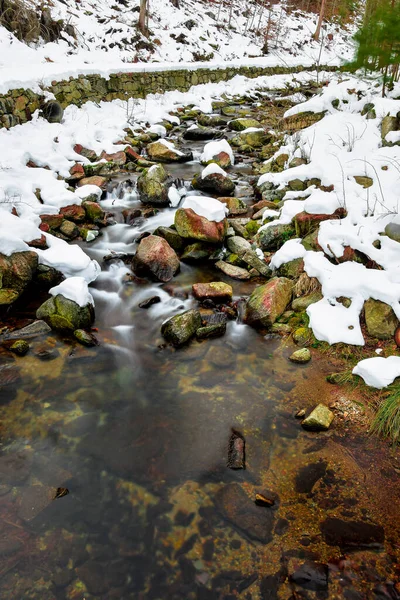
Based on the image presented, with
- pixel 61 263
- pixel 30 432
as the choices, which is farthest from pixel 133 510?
pixel 61 263

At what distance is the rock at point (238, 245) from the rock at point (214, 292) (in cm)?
89

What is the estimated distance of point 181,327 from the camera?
4.34m

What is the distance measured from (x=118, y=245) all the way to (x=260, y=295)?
111 inches

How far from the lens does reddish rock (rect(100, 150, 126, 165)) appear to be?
8.94 metres

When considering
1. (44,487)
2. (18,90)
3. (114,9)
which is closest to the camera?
(44,487)

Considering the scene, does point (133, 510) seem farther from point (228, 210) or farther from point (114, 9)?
point (114, 9)

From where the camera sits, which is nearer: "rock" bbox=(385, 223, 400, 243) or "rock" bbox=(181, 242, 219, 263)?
"rock" bbox=(385, 223, 400, 243)

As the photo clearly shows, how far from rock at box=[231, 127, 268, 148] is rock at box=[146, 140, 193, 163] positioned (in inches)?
79.7

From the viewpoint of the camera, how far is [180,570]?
2408 mm

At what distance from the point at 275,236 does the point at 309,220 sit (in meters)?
0.56

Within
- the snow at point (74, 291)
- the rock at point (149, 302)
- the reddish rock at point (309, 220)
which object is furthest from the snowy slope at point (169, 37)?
the rock at point (149, 302)

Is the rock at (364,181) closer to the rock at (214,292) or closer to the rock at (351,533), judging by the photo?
the rock at (214,292)

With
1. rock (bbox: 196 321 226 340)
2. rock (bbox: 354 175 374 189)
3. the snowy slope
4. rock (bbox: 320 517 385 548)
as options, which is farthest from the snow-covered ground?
rock (bbox: 320 517 385 548)

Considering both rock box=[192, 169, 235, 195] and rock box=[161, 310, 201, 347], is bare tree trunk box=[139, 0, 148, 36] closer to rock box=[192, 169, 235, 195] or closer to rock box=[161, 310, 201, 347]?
rock box=[192, 169, 235, 195]
